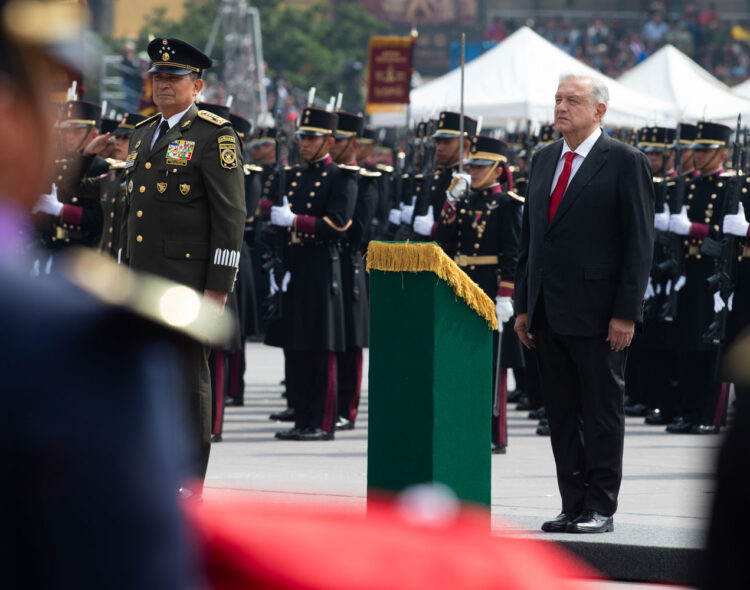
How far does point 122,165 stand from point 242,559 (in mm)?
7780

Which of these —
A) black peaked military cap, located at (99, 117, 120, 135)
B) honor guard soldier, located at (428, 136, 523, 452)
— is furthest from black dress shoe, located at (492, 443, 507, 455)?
black peaked military cap, located at (99, 117, 120, 135)

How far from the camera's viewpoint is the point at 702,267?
10.4 meters

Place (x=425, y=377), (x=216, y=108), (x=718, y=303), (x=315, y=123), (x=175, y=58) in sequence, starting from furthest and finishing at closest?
(x=718, y=303), (x=315, y=123), (x=216, y=108), (x=175, y=58), (x=425, y=377)

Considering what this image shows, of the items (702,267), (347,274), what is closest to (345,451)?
(347,274)

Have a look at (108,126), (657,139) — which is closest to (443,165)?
(108,126)

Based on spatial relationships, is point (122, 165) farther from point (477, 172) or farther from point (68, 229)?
point (477, 172)

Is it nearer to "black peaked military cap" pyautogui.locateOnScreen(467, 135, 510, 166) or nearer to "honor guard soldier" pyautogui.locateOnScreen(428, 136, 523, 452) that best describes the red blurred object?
"honor guard soldier" pyautogui.locateOnScreen(428, 136, 523, 452)

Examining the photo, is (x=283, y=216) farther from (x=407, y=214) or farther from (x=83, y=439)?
(x=83, y=439)

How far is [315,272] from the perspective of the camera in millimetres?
9570

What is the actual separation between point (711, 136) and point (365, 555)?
1021 centimetres

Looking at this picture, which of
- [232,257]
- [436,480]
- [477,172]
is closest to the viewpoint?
[436,480]

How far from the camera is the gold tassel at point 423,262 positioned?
5.43 meters

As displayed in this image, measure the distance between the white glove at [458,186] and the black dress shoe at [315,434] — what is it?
1.65m

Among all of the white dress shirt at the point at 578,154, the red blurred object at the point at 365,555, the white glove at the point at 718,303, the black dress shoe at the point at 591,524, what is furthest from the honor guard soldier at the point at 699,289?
the red blurred object at the point at 365,555
